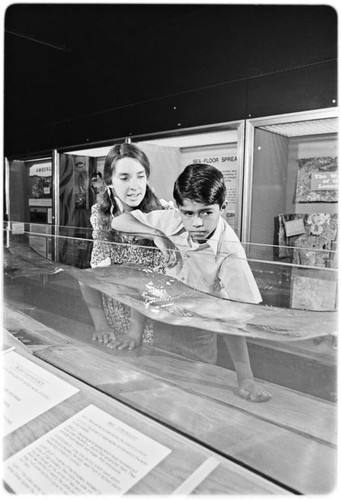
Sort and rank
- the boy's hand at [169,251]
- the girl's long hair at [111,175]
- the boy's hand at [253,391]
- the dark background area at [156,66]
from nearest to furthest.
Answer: the boy's hand at [253,391] < the boy's hand at [169,251] < the dark background area at [156,66] < the girl's long hair at [111,175]

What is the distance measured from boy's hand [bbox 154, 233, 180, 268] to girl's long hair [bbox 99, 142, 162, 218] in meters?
1.44

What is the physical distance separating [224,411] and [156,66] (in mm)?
2401

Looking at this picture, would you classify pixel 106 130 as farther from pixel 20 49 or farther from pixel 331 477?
pixel 331 477

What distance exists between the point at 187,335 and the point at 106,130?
241 cm

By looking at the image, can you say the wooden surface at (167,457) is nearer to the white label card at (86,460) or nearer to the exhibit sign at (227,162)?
the white label card at (86,460)

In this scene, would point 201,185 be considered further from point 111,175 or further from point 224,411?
point 224,411

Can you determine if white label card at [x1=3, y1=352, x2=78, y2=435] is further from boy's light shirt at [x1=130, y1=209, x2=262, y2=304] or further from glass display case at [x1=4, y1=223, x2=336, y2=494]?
boy's light shirt at [x1=130, y1=209, x2=262, y2=304]

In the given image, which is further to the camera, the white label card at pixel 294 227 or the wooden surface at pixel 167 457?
the white label card at pixel 294 227

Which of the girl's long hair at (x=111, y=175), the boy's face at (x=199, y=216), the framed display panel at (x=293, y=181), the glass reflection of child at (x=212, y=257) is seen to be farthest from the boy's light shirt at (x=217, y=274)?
the girl's long hair at (x=111, y=175)

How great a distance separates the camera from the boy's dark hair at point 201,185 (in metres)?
2.44

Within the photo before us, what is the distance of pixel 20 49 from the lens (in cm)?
375

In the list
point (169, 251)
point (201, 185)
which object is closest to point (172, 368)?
point (169, 251)

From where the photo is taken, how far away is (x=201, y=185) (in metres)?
2.58

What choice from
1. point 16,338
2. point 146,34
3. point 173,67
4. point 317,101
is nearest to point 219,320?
point 16,338
